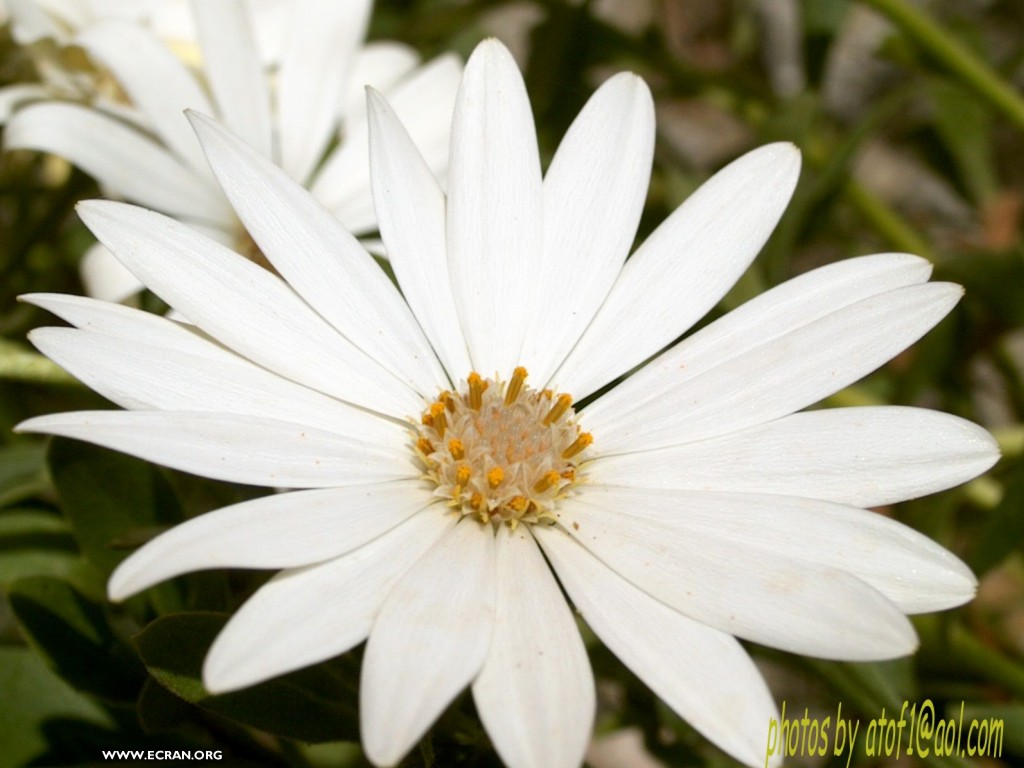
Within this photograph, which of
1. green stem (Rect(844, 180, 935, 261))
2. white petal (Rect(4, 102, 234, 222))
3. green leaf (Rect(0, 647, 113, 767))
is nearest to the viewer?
green leaf (Rect(0, 647, 113, 767))

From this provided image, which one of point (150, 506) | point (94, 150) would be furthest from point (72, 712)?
point (94, 150)

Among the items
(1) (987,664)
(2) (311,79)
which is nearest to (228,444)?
(2) (311,79)

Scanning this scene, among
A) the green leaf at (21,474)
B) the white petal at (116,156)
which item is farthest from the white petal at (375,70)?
the green leaf at (21,474)

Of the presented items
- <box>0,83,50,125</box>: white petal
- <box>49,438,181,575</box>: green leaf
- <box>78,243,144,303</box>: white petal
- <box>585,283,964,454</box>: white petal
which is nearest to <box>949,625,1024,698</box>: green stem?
<box>585,283,964,454</box>: white petal

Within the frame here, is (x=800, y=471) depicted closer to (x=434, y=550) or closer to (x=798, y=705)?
(x=434, y=550)

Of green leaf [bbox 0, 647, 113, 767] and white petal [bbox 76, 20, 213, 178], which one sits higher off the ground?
white petal [bbox 76, 20, 213, 178]

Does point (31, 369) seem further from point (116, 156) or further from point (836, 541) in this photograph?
point (836, 541)

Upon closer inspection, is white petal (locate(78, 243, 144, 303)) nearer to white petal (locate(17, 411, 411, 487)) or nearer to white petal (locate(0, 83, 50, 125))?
white petal (locate(0, 83, 50, 125))
